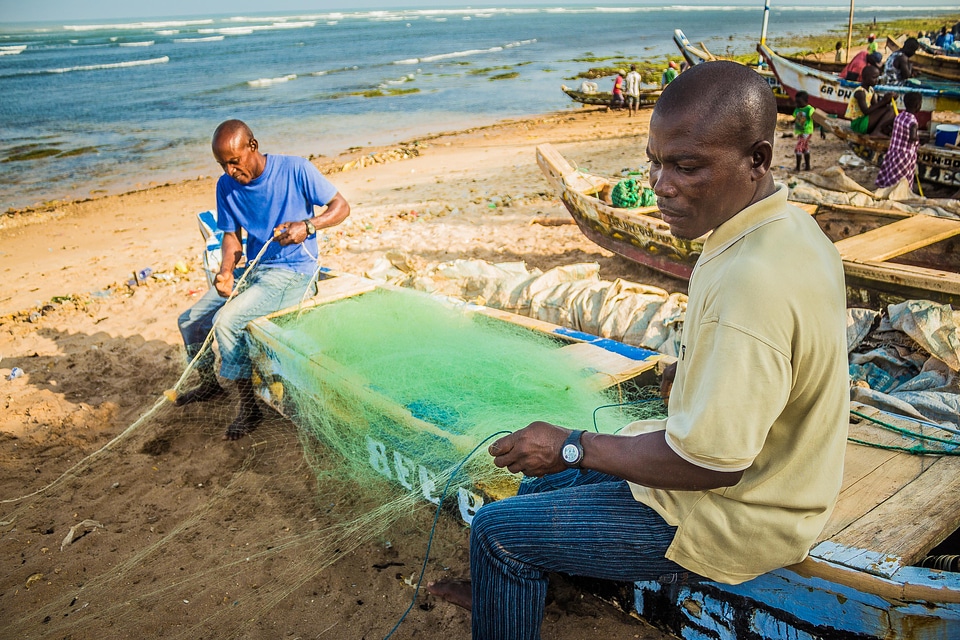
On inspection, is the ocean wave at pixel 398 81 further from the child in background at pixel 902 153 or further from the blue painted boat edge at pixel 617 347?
the blue painted boat edge at pixel 617 347

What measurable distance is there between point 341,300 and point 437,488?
1925mm

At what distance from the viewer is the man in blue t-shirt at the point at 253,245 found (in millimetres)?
4266

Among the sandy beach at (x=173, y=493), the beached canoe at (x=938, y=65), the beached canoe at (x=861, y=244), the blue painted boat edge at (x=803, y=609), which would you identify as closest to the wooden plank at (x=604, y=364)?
the sandy beach at (x=173, y=493)

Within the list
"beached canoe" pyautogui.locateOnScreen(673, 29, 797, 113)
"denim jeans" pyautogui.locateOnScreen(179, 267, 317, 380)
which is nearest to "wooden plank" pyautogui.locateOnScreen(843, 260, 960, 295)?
"denim jeans" pyautogui.locateOnScreen(179, 267, 317, 380)

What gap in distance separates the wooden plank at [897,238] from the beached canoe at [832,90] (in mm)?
5845

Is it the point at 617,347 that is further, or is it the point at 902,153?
the point at 902,153

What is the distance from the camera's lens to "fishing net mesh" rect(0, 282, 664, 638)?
2908 mm

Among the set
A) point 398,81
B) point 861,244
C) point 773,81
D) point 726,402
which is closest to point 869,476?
point 726,402

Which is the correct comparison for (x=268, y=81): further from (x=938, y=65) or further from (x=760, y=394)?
(x=760, y=394)

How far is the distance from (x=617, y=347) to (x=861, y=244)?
3145 millimetres

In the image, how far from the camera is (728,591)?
78.1 inches

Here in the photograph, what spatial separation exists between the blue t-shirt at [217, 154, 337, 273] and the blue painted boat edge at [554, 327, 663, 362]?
198 centimetres

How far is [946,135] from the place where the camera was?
8828 millimetres

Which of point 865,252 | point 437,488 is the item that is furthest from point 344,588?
point 865,252
